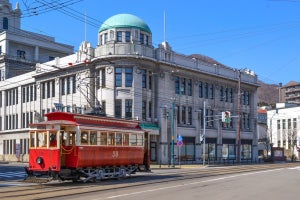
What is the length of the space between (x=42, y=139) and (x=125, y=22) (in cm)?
3309

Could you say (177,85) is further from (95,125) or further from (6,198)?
(6,198)

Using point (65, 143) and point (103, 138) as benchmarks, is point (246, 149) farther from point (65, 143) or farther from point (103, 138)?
point (65, 143)

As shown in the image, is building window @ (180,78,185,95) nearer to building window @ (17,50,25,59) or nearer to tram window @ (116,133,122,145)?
building window @ (17,50,25,59)

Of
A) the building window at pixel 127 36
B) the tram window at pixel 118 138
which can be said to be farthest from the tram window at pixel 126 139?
the building window at pixel 127 36

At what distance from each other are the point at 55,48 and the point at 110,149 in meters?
57.4

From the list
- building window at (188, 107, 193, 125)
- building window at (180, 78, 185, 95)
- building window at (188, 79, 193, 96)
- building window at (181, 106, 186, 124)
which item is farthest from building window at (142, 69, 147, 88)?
building window at (188, 107, 193, 125)

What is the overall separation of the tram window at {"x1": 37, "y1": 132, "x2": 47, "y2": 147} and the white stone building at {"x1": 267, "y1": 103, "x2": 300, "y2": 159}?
78.8 meters

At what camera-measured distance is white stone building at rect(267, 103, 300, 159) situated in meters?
96.6

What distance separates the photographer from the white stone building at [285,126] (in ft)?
317

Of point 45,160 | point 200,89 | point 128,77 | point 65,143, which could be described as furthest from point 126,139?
point 200,89

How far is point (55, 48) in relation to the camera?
79.4 m

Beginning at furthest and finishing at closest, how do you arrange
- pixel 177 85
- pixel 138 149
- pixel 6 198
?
pixel 177 85
pixel 138 149
pixel 6 198

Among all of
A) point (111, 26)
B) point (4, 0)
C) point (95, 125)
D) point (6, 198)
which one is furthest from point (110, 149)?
point (4, 0)

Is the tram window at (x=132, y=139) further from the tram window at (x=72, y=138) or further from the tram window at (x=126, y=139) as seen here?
the tram window at (x=72, y=138)
